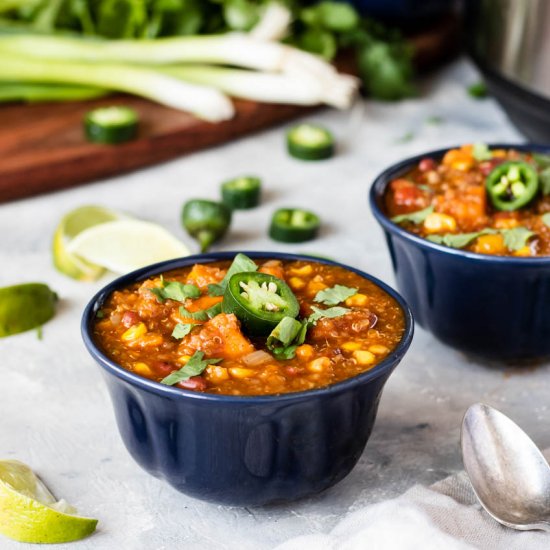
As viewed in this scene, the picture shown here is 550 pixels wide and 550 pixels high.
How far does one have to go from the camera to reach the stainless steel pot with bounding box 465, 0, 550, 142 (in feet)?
13.6

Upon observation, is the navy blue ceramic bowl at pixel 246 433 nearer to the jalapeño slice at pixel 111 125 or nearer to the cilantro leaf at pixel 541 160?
the cilantro leaf at pixel 541 160

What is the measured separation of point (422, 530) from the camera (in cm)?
219

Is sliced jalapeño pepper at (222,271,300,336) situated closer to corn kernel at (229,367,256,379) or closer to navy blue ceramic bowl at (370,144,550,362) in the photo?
corn kernel at (229,367,256,379)

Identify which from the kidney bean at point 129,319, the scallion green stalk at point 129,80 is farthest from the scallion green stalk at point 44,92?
the kidney bean at point 129,319

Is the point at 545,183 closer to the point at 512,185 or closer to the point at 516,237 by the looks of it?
the point at 512,185

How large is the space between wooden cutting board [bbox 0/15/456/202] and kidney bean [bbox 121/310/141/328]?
193 cm

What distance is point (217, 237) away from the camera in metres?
3.83

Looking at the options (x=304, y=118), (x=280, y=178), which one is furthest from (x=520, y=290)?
(x=304, y=118)

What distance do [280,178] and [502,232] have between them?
1741mm

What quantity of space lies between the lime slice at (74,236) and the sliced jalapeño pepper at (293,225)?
1.96ft

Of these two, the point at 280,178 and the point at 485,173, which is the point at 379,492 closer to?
the point at 485,173

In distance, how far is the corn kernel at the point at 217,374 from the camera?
2.18 meters

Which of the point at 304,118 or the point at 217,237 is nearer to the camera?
the point at 217,237

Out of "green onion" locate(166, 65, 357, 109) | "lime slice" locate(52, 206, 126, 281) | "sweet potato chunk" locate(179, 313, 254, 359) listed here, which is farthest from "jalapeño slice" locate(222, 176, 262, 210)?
"sweet potato chunk" locate(179, 313, 254, 359)
